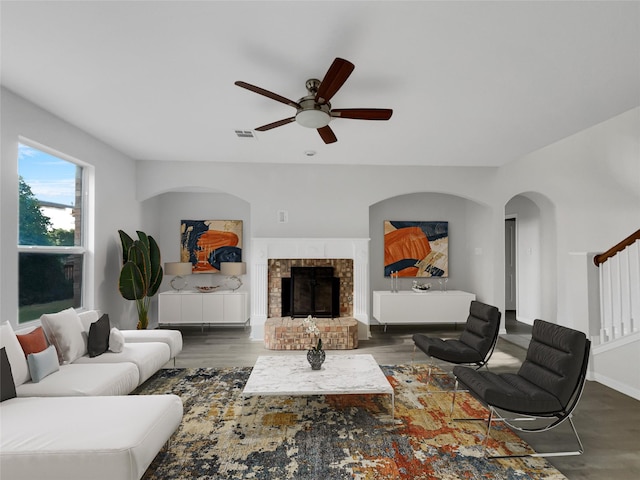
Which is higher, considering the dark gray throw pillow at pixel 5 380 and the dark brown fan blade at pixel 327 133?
the dark brown fan blade at pixel 327 133

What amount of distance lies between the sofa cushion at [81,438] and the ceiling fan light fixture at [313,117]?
7.63ft

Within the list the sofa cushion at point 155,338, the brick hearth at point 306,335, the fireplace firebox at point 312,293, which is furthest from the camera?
the fireplace firebox at point 312,293

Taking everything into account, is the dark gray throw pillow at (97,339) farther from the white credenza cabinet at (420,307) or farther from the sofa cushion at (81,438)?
the white credenza cabinet at (420,307)

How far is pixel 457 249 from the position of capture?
279 inches

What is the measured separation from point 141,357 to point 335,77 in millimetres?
3034

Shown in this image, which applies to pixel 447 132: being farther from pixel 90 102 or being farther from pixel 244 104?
pixel 90 102

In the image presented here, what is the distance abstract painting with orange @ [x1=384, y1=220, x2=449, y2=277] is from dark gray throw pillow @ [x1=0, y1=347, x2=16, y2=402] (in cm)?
551

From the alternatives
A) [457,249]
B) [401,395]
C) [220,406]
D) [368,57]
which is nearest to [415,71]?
[368,57]

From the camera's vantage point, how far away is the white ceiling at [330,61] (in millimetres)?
2188

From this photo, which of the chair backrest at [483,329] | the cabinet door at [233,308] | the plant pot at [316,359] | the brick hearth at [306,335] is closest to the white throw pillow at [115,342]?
the plant pot at [316,359]

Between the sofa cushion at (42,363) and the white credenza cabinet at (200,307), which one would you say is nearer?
the sofa cushion at (42,363)

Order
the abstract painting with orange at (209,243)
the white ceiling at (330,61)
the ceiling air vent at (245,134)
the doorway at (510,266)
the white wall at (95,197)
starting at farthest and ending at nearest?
the doorway at (510,266) < the abstract painting with orange at (209,243) < the ceiling air vent at (245,134) < the white wall at (95,197) < the white ceiling at (330,61)

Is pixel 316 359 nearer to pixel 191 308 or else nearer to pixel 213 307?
pixel 213 307

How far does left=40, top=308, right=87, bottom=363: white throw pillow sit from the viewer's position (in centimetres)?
330
